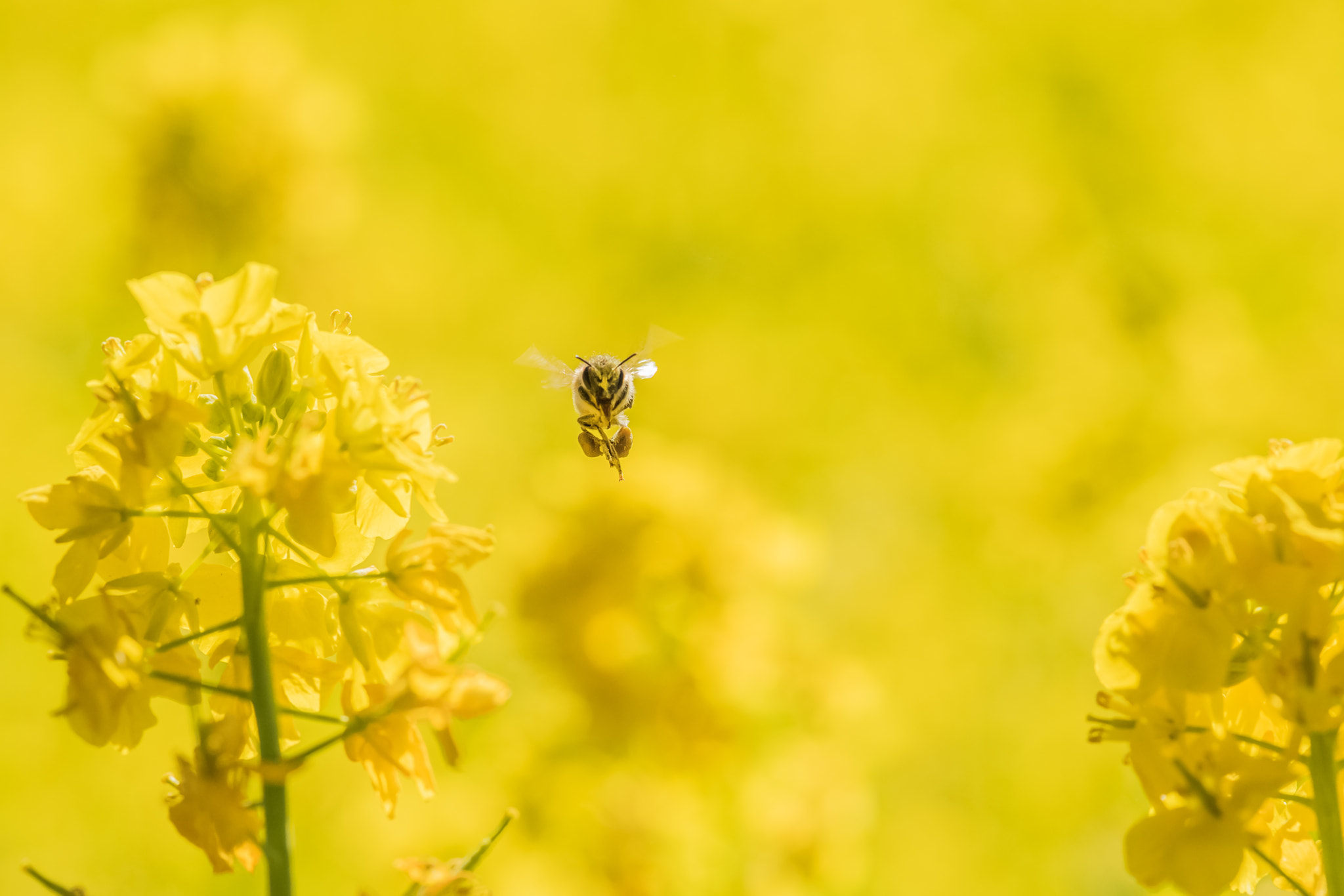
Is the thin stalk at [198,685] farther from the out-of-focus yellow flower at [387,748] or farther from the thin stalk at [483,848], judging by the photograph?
the thin stalk at [483,848]

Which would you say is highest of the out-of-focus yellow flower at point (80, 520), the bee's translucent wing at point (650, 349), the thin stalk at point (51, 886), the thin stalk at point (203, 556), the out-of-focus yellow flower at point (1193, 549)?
the bee's translucent wing at point (650, 349)

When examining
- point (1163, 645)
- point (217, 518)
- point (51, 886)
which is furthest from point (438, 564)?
point (1163, 645)

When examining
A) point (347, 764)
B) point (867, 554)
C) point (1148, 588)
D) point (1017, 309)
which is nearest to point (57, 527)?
point (1148, 588)

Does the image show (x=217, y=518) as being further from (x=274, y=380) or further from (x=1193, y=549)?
(x=1193, y=549)

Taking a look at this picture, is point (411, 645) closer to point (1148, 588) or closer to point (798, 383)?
point (1148, 588)

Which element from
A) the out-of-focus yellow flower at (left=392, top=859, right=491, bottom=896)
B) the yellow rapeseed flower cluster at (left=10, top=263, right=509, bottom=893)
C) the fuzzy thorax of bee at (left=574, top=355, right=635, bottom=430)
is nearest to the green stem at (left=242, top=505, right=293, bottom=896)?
the yellow rapeseed flower cluster at (left=10, top=263, right=509, bottom=893)

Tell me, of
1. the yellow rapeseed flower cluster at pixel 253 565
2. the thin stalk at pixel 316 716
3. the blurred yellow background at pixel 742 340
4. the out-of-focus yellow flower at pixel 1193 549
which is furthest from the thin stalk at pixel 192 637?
the blurred yellow background at pixel 742 340
